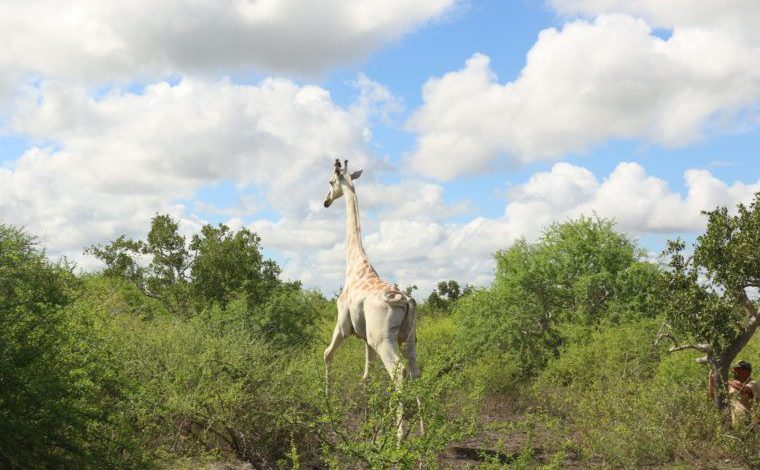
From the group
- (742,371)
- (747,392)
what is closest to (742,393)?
(747,392)

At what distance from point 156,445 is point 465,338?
8.98 meters

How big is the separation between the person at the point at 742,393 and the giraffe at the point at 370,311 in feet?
13.0

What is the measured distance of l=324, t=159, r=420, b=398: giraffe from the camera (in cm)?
991

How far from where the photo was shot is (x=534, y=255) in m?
16.9

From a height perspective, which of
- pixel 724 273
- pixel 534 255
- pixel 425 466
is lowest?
pixel 425 466

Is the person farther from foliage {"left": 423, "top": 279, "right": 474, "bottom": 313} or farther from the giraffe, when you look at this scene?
foliage {"left": 423, "top": 279, "right": 474, "bottom": 313}

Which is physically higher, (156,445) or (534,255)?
(534,255)

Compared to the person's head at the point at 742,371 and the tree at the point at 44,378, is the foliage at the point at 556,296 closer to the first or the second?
the person's head at the point at 742,371

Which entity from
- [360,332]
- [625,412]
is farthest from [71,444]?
[625,412]

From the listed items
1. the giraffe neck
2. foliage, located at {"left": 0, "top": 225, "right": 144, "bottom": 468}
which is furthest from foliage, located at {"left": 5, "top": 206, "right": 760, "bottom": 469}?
the giraffe neck

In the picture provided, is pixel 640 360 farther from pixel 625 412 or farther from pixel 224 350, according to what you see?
pixel 224 350

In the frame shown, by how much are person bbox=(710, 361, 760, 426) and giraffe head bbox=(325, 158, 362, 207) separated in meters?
6.00

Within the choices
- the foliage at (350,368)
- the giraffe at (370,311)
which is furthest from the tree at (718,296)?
the giraffe at (370,311)

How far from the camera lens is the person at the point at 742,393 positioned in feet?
31.9
